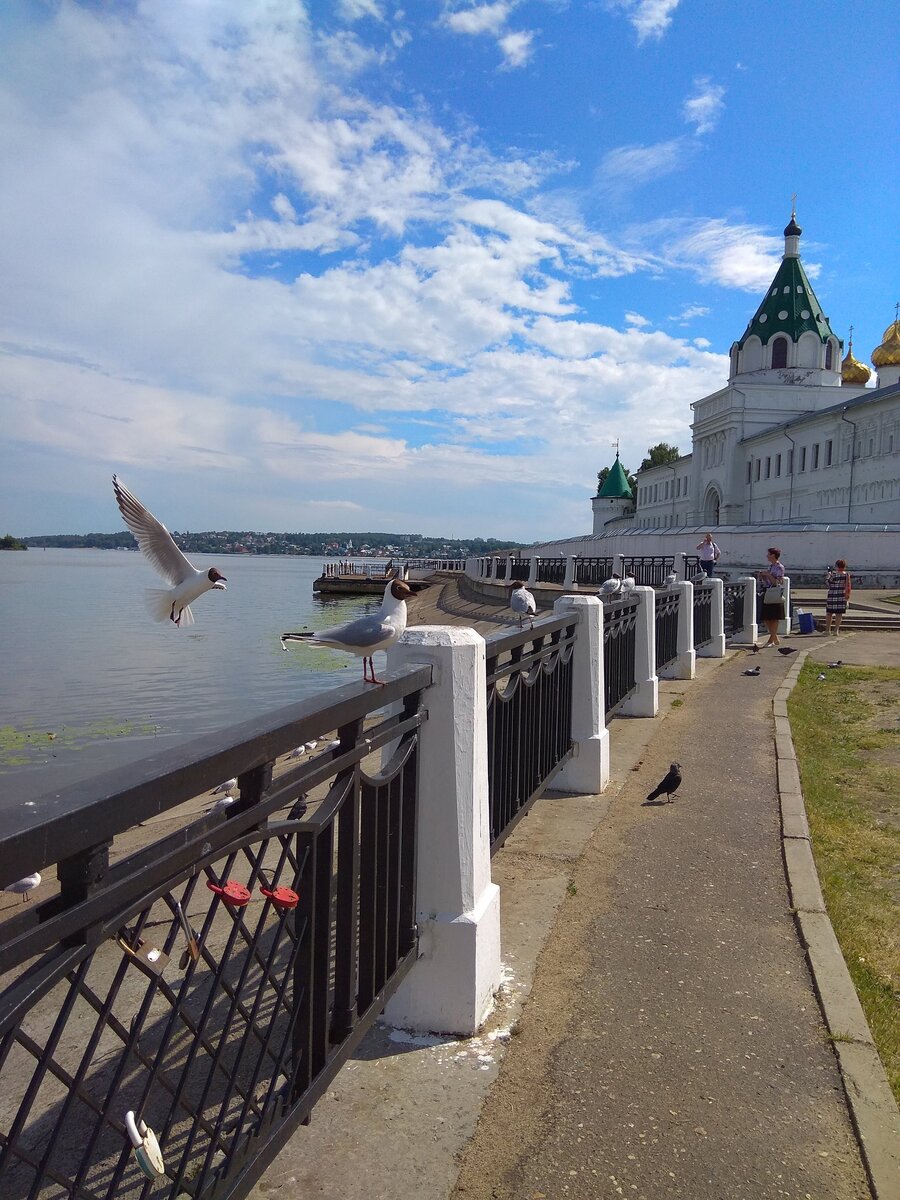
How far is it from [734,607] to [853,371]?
6379cm

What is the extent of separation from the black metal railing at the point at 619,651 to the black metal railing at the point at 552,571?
86.0ft

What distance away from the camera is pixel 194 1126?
1.83m

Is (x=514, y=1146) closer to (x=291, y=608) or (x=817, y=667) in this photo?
(x=817, y=667)

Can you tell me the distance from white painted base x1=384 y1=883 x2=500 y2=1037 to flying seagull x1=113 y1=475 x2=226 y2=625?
7.74 ft

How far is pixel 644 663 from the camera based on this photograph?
916 centimetres

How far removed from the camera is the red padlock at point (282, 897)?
81.2 inches

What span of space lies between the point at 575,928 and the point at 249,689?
17.5m

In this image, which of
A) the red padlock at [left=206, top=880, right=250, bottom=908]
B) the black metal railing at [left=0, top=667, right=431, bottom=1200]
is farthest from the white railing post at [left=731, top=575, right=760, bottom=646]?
the red padlock at [left=206, top=880, right=250, bottom=908]

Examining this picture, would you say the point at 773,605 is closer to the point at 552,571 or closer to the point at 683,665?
the point at 683,665

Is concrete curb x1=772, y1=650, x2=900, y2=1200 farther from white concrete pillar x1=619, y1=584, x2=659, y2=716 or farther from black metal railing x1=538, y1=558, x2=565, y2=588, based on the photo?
black metal railing x1=538, y1=558, x2=565, y2=588

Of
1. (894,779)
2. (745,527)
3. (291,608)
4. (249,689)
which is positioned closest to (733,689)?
(894,779)

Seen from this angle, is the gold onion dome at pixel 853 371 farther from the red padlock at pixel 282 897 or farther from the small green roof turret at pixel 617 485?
the red padlock at pixel 282 897

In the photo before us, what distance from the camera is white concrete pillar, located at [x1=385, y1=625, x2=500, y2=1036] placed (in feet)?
10.7

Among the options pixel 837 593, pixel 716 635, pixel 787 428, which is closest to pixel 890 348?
pixel 787 428
